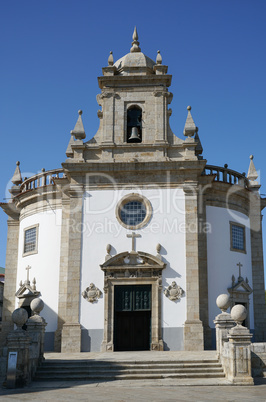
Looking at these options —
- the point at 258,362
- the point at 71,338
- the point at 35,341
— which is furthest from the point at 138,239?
the point at 258,362

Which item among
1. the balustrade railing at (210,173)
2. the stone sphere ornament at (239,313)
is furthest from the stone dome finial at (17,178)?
the stone sphere ornament at (239,313)

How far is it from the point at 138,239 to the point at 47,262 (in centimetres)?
482

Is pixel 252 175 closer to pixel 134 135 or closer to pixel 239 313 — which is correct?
pixel 134 135

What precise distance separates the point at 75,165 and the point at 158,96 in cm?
487

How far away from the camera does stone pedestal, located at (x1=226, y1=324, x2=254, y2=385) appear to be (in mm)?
14133

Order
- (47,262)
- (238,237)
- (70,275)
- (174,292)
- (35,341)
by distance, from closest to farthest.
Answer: (35,341) < (174,292) < (70,275) < (47,262) < (238,237)

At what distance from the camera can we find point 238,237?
930 inches

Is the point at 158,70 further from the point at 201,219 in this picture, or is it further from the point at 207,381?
the point at 207,381

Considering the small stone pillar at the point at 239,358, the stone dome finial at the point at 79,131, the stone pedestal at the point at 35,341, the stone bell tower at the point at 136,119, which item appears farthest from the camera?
the stone dome finial at the point at 79,131

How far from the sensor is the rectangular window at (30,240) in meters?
23.9

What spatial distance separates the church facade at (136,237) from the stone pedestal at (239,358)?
17.1 ft

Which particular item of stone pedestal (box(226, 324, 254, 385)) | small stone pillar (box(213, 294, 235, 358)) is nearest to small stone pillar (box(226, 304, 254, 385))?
stone pedestal (box(226, 324, 254, 385))

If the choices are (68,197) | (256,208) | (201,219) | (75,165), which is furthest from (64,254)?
(256,208)

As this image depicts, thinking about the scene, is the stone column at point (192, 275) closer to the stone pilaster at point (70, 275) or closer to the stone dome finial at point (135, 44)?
the stone pilaster at point (70, 275)
